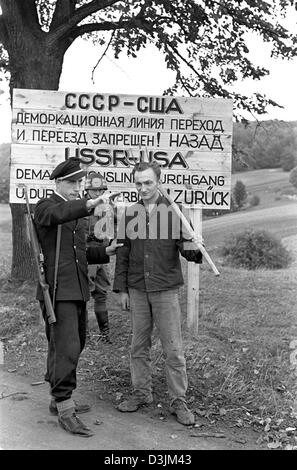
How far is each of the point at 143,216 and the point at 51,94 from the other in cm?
257

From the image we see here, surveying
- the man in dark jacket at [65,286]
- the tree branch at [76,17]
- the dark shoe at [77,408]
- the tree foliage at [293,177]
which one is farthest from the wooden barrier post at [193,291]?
the tree foliage at [293,177]

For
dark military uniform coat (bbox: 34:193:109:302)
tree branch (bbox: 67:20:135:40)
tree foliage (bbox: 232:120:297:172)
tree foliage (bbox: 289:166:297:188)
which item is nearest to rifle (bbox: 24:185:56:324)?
dark military uniform coat (bbox: 34:193:109:302)

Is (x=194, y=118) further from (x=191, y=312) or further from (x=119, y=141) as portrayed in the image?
(x=191, y=312)

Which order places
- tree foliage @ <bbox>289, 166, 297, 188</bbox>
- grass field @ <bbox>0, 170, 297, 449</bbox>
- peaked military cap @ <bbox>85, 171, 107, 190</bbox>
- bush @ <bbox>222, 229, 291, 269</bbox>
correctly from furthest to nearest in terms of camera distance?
bush @ <bbox>222, 229, 291, 269</bbox> < tree foliage @ <bbox>289, 166, 297, 188</bbox> < peaked military cap @ <bbox>85, 171, 107, 190</bbox> < grass field @ <bbox>0, 170, 297, 449</bbox>

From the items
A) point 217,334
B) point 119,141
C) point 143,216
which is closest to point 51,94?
point 119,141

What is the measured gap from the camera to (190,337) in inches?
258

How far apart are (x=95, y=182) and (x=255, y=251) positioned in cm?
643

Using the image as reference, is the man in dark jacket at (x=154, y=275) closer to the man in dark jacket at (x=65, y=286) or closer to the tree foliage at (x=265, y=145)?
the man in dark jacket at (x=65, y=286)

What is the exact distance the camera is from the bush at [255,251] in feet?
39.6

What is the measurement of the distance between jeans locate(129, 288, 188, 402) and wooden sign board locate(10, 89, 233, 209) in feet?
7.04

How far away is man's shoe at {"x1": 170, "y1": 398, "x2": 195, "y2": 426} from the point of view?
15.3ft

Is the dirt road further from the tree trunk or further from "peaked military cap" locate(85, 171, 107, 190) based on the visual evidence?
the tree trunk

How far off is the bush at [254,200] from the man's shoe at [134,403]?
6.70 meters

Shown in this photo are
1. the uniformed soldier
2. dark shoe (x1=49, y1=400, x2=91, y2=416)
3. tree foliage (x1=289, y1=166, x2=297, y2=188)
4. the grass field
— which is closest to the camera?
dark shoe (x1=49, y1=400, x2=91, y2=416)
